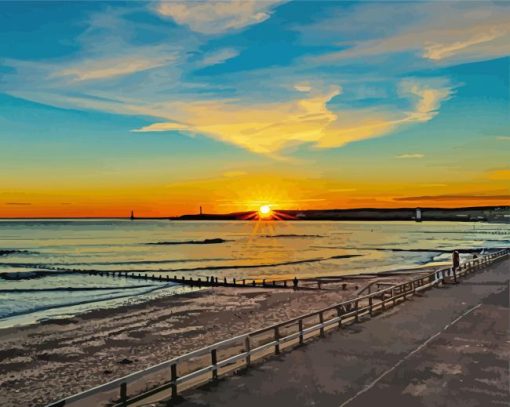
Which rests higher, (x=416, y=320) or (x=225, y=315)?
(x=416, y=320)

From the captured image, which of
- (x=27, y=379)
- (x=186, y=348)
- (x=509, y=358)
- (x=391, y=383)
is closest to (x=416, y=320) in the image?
(x=509, y=358)

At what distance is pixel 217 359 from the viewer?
65.6 ft

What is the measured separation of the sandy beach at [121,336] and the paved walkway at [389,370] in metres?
8.80

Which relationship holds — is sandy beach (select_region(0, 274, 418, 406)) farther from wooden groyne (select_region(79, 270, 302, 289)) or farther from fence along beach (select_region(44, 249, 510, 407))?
wooden groyne (select_region(79, 270, 302, 289))

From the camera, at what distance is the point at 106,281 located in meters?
62.2

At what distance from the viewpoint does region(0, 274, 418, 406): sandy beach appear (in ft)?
66.1

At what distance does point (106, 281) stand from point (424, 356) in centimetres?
5270

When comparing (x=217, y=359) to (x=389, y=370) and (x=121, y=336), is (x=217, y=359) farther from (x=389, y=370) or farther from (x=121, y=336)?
(x=121, y=336)

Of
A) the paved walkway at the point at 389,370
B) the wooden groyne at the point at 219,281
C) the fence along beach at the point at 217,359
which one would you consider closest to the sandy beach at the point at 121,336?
the fence along beach at the point at 217,359

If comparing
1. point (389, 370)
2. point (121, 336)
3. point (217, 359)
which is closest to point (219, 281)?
point (121, 336)

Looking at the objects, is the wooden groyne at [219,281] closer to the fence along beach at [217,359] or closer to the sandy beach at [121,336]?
the sandy beach at [121,336]

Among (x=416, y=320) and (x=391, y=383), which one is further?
(x=416, y=320)

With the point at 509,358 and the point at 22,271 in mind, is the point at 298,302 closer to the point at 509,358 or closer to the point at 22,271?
the point at 509,358

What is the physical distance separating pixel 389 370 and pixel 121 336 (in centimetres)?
1861
